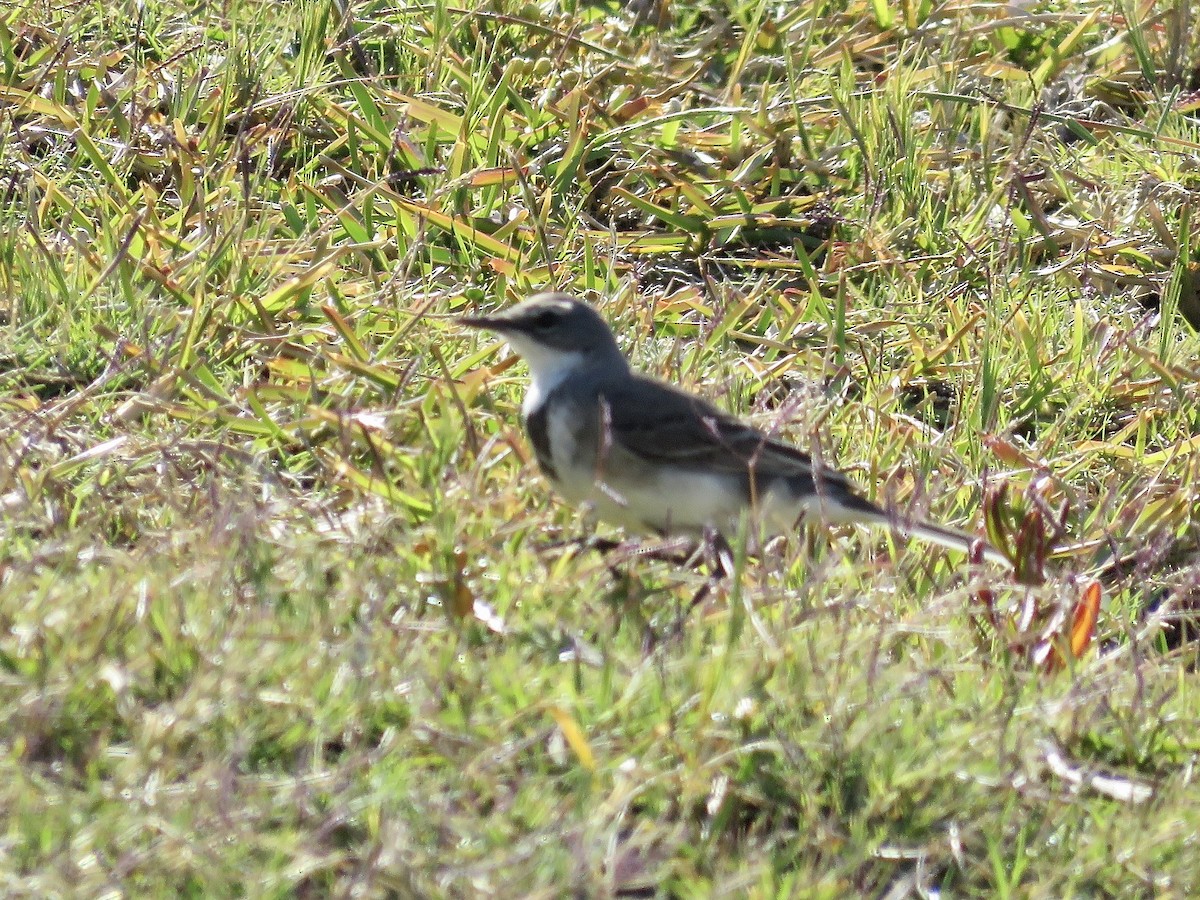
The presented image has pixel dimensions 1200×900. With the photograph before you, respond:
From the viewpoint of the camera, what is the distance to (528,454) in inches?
192

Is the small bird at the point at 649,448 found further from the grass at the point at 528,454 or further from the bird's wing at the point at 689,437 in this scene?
the grass at the point at 528,454

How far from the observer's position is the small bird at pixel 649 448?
4672 millimetres

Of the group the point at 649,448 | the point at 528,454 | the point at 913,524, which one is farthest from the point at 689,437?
the point at 913,524

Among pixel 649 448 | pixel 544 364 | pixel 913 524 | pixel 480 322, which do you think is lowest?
pixel 913 524

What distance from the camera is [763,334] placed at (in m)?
6.34

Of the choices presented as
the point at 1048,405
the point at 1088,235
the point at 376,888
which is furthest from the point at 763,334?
the point at 376,888

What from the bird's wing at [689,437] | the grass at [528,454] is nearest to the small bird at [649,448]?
the bird's wing at [689,437]

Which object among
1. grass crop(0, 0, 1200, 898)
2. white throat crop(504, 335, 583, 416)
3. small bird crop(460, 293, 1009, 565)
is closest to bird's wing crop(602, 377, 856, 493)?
small bird crop(460, 293, 1009, 565)

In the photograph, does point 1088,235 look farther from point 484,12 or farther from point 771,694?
point 771,694

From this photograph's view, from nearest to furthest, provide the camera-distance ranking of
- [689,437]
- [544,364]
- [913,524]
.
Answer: [913,524] < [689,437] < [544,364]

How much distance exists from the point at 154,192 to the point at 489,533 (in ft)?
8.18

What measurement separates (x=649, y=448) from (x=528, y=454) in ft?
1.09

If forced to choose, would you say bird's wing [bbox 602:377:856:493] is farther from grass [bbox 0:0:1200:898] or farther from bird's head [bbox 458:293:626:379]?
grass [bbox 0:0:1200:898]

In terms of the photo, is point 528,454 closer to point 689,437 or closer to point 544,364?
point 544,364
